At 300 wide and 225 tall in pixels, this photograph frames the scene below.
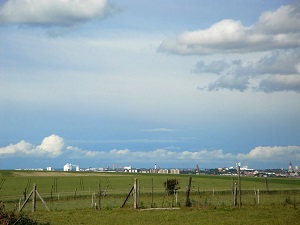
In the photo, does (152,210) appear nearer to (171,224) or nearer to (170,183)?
(171,224)

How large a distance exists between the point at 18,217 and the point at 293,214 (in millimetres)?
15883

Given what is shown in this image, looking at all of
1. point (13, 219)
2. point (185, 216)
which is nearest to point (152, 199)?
point (185, 216)

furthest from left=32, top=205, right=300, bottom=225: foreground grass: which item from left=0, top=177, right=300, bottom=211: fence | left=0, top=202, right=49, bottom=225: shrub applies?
left=0, top=177, right=300, bottom=211: fence

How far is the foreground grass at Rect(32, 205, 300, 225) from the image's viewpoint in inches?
1088

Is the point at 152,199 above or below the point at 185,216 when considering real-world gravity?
above

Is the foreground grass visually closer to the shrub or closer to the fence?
the shrub

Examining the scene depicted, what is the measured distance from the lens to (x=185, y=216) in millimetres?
30281

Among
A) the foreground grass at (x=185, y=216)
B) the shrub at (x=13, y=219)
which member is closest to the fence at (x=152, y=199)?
the foreground grass at (x=185, y=216)

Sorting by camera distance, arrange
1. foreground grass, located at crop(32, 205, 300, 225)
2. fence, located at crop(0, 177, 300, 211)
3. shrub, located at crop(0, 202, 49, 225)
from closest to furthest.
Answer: shrub, located at crop(0, 202, 49, 225)
foreground grass, located at crop(32, 205, 300, 225)
fence, located at crop(0, 177, 300, 211)

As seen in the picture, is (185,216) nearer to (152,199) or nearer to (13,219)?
(13,219)

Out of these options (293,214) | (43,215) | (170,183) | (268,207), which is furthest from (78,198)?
(293,214)

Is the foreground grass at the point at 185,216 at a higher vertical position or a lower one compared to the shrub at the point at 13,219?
lower

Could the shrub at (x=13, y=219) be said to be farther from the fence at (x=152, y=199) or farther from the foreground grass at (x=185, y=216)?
the fence at (x=152, y=199)

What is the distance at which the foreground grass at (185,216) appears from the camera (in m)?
27.6
